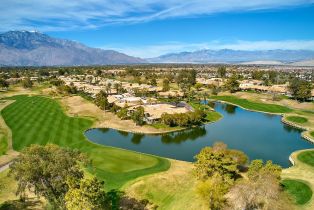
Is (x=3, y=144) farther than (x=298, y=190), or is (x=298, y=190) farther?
(x=3, y=144)

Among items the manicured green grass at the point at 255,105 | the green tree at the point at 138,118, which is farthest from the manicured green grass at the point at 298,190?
the manicured green grass at the point at 255,105

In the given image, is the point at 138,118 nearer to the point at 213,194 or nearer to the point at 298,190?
the point at 298,190

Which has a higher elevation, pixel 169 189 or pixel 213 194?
pixel 213 194

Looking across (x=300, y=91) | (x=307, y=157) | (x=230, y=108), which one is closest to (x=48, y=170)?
(x=307, y=157)

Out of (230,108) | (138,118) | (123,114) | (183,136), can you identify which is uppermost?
(138,118)

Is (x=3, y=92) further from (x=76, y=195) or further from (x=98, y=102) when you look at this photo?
(x=76, y=195)

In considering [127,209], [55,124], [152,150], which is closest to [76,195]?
[127,209]
